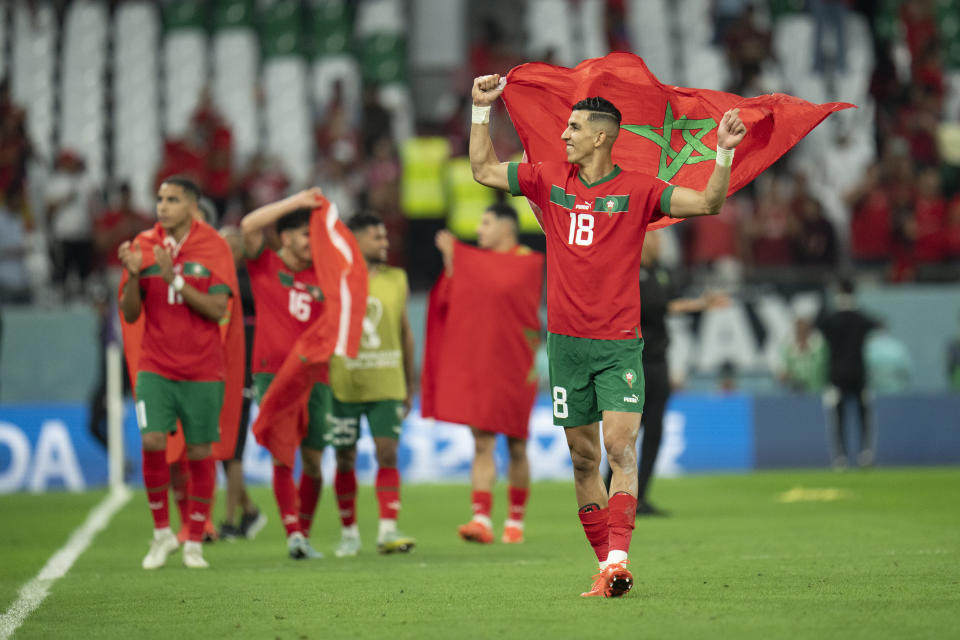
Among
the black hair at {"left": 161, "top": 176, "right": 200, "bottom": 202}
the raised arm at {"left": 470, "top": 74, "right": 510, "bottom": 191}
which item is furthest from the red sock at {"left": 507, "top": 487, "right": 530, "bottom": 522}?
the raised arm at {"left": 470, "top": 74, "right": 510, "bottom": 191}

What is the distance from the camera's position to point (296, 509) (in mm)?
9695

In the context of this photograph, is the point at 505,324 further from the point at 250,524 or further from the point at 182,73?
the point at 182,73

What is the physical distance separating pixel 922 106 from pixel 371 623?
65.4 feet

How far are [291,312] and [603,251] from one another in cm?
326

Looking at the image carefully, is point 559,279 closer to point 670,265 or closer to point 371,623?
point 371,623

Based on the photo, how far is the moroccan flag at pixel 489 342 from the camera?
11055 millimetres

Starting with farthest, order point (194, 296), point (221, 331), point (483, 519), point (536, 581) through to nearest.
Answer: point (483, 519), point (221, 331), point (194, 296), point (536, 581)


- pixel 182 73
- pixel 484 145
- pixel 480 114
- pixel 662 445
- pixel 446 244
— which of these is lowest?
pixel 662 445

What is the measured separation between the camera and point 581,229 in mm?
7371

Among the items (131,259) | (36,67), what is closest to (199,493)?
(131,259)

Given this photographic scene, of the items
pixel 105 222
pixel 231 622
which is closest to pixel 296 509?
pixel 231 622

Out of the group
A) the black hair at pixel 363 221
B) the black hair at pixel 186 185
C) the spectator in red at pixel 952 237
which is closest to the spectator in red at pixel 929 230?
the spectator in red at pixel 952 237

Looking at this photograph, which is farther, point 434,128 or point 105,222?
point 434,128

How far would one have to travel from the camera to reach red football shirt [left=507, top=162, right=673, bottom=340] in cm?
730
